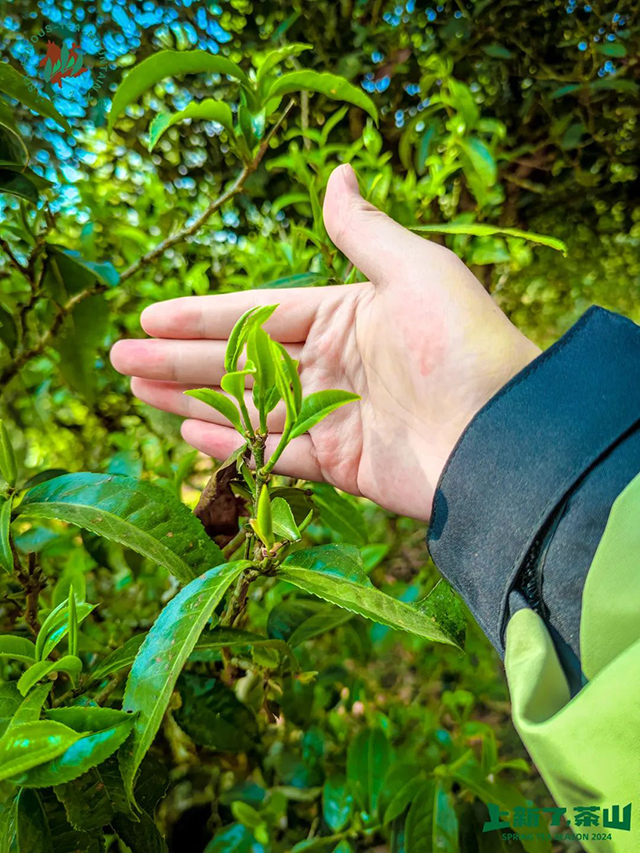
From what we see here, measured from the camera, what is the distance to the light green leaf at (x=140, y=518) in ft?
1.32

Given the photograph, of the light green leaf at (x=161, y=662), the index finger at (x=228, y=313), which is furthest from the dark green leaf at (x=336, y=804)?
the index finger at (x=228, y=313)

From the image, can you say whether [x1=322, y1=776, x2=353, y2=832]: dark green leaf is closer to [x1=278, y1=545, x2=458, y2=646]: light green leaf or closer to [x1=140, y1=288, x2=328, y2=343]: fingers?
[x1=278, y1=545, x2=458, y2=646]: light green leaf

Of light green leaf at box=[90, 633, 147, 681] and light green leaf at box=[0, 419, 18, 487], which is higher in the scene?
light green leaf at box=[0, 419, 18, 487]

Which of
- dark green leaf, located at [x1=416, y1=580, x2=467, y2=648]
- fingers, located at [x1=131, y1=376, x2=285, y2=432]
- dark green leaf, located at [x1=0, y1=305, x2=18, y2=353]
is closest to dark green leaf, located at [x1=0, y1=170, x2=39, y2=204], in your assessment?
dark green leaf, located at [x1=0, y1=305, x2=18, y2=353]

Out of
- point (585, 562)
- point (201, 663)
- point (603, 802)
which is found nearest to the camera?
point (603, 802)

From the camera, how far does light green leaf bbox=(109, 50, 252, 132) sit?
530mm

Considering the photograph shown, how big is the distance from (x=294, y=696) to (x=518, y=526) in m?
0.40

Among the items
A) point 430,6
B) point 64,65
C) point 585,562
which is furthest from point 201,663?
point 430,6

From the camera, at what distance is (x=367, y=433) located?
2.35 feet

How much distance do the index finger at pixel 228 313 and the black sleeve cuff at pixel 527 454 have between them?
0.86 feet

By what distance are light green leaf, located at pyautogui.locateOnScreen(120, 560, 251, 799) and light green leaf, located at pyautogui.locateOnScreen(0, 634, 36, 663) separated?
106 mm

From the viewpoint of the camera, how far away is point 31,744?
1.04 feet

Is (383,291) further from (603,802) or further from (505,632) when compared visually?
(603,802)

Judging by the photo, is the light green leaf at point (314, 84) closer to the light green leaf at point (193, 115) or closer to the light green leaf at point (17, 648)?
the light green leaf at point (193, 115)
